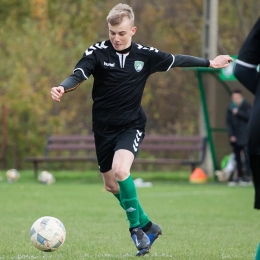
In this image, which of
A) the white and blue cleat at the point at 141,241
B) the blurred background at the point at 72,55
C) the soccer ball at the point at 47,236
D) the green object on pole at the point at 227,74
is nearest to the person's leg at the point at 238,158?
the green object on pole at the point at 227,74

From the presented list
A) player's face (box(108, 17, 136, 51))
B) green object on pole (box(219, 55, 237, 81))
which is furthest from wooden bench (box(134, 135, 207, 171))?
player's face (box(108, 17, 136, 51))

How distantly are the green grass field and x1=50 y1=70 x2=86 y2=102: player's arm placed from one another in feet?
4.58

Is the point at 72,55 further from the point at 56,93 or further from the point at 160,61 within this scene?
the point at 56,93

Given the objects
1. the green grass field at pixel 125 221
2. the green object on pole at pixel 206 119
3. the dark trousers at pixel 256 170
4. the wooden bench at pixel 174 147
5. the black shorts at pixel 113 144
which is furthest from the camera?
the wooden bench at pixel 174 147

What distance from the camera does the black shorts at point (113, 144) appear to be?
273 inches

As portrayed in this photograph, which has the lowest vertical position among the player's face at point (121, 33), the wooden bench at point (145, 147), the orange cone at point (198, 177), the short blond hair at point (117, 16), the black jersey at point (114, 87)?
the orange cone at point (198, 177)

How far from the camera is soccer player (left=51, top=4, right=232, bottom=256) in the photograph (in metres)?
6.83

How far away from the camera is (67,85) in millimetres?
6504

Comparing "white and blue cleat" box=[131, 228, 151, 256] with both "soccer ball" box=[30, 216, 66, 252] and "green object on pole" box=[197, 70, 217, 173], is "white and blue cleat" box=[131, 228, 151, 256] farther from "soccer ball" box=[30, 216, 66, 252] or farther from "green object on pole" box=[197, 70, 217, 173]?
"green object on pole" box=[197, 70, 217, 173]

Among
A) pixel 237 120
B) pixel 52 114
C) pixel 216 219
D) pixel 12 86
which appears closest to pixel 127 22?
pixel 216 219

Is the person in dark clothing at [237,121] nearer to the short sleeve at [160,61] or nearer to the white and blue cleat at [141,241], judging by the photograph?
the short sleeve at [160,61]

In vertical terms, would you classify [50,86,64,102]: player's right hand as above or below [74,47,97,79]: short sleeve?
below

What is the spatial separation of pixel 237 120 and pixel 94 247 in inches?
407

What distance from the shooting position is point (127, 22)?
688 cm
